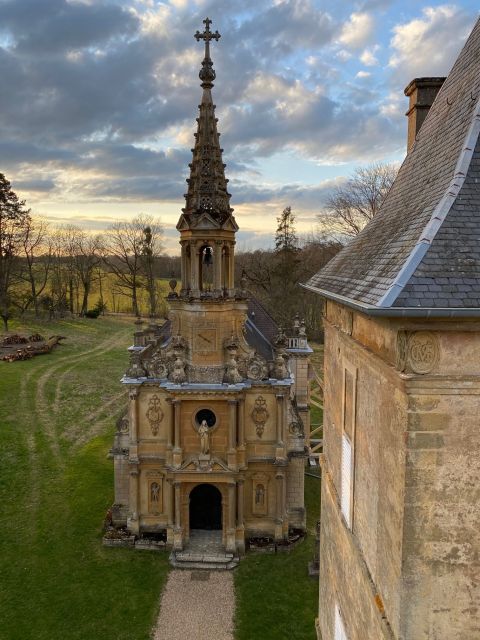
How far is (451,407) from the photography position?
508cm

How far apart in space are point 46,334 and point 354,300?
47662 millimetres

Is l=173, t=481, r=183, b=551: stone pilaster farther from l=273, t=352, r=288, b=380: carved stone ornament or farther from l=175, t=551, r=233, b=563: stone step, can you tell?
l=273, t=352, r=288, b=380: carved stone ornament

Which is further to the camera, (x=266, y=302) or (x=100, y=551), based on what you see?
(x=266, y=302)

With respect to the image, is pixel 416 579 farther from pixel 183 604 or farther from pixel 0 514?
pixel 0 514

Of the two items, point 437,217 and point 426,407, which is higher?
point 437,217

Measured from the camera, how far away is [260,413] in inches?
675

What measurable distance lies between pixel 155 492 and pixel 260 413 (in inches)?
188

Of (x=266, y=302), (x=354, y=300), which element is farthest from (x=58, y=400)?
(x=354, y=300)

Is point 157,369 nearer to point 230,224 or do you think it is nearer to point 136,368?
point 136,368

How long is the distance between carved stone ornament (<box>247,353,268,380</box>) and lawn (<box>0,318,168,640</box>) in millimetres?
6940

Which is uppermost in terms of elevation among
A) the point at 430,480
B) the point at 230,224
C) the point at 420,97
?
the point at 420,97

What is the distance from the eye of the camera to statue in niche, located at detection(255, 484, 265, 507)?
17453 mm

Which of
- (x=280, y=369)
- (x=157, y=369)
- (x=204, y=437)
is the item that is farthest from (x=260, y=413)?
(x=157, y=369)

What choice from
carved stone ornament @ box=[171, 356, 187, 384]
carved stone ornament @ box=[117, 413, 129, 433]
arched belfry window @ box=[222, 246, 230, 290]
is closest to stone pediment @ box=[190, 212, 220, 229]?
arched belfry window @ box=[222, 246, 230, 290]
